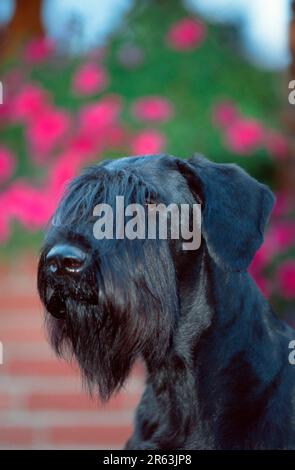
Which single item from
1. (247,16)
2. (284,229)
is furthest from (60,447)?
(247,16)

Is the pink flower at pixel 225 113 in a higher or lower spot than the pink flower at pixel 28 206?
higher

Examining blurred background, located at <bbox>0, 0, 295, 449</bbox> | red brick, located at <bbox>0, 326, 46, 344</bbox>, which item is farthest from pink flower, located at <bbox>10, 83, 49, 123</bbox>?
red brick, located at <bbox>0, 326, 46, 344</bbox>

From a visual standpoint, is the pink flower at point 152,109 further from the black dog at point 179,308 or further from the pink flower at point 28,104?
the black dog at point 179,308

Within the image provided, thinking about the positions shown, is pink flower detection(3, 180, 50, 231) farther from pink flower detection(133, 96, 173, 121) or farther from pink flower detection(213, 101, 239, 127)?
pink flower detection(213, 101, 239, 127)

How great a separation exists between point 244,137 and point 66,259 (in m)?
1.90

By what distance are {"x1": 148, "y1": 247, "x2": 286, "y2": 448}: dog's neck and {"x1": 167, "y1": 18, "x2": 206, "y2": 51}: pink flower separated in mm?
2126

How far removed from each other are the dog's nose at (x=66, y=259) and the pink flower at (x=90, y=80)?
201cm

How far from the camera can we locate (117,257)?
99.7 inches

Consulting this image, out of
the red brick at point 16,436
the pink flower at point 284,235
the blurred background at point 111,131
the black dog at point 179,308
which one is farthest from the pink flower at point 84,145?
the red brick at point 16,436

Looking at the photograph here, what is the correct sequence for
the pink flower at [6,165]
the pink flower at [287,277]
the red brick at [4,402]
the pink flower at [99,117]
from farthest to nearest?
the red brick at [4,402] < the pink flower at [6,165] < the pink flower at [99,117] < the pink flower at [287,277]

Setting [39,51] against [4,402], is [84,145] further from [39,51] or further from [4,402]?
[4,402]

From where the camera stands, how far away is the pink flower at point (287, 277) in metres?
4.06

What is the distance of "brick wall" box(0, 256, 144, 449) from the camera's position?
4598 millimetres

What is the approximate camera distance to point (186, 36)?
14.9ft
